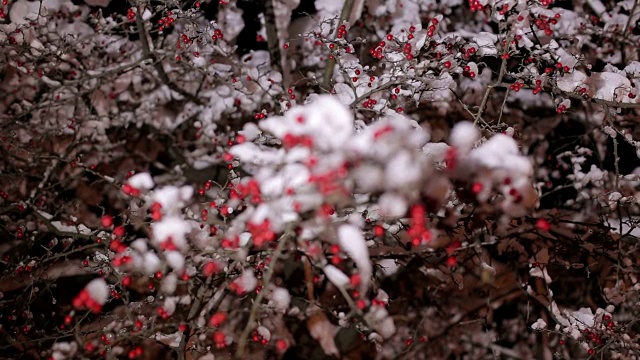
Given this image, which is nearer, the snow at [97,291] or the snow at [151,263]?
the snow at [97,291]

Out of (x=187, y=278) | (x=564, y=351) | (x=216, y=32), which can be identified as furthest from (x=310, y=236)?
(x=564, y=351)

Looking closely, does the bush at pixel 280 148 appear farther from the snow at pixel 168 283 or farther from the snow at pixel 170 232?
the snow at pixel 170 232

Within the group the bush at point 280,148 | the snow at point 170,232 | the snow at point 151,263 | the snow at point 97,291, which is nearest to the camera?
the snow at point 170,232

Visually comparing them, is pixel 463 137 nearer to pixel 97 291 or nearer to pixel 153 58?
pixel 97 291

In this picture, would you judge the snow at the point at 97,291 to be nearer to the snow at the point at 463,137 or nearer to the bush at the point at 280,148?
the bush at the point at 280,148

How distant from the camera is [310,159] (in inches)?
62.8

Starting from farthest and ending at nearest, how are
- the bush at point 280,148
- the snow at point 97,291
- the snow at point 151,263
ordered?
the bush at point 280,148, the snow at point 151,263, the snow at point 97,291

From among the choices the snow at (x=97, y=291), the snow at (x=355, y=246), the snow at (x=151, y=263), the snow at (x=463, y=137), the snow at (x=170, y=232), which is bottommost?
the snow at (x=151, y=263)

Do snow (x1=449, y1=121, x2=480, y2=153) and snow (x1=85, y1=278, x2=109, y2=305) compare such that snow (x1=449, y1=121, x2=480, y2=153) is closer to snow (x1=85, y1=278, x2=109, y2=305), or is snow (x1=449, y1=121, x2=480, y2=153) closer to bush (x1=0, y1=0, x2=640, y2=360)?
bush (x1=0, y1=0, x2=640, y2=360)

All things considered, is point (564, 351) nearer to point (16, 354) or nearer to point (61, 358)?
point (61, 358)

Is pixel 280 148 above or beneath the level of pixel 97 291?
above

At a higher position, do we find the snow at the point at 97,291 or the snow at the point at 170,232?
the snow at the point at 170,232

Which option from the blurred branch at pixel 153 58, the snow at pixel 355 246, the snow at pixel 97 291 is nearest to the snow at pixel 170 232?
the snow at pixel 97 291

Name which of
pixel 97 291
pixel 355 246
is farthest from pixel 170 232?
pixel 355 246
